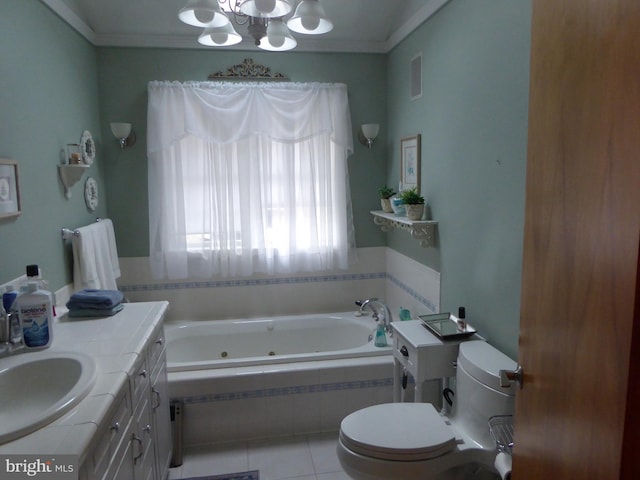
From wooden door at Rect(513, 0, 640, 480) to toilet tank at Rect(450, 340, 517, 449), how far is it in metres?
0.57

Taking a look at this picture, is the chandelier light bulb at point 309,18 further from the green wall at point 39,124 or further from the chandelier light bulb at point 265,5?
the green wall at point 39,124

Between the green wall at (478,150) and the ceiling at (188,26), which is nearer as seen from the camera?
the green wall at (478,150)

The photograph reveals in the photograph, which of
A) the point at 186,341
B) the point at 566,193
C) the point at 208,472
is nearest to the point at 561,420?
the point at 566,193

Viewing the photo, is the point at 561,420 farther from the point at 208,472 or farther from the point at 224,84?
the point at 224,84

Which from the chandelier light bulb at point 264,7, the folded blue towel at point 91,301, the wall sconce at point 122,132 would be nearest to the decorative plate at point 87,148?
the wall sconce at point 122,132

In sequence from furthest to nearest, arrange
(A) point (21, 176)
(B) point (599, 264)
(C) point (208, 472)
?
(C) point (208, 472) → (A) point (21, 176) → (B) point (599, 264)

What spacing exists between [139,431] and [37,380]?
0.40 metres

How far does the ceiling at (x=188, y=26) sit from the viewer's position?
2930mm

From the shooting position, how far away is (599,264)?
82cm

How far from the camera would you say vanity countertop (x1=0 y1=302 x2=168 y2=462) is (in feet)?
3.46

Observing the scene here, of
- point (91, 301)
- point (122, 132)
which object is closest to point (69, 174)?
point (122, 132)

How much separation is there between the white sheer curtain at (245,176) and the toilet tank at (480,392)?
1.75 m

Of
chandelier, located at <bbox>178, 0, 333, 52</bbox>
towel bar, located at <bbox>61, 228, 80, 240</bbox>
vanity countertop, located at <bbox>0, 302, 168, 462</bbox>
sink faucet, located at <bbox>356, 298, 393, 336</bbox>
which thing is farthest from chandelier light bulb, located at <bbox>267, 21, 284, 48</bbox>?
sink faucet, located at <bbox>356, 298, 393, 336</bbox>

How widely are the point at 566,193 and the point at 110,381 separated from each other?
1329 millimetres
